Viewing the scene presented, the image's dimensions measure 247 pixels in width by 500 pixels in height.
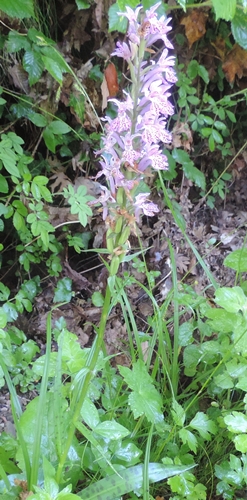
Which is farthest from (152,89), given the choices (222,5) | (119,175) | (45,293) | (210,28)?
(210,28)

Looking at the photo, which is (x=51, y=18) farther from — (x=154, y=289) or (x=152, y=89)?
(x=154, y=289)

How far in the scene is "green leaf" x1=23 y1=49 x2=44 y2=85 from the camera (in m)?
1.22

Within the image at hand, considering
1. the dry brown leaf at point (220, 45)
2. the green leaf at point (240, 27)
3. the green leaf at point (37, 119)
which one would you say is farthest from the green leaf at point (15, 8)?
the dry brown leaf at point (220, 45)

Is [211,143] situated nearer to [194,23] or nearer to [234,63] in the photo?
[234,63]

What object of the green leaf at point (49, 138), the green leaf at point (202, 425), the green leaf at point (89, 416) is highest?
the green leaf at point (49, 138)

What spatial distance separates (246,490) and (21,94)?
4.85 ft

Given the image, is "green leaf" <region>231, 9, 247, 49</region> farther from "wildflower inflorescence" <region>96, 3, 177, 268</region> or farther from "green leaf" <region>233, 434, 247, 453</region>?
"green leaf" <region>233, 434, 247, 453</region>

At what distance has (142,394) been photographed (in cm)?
88

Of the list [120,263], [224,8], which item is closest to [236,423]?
[120,263]

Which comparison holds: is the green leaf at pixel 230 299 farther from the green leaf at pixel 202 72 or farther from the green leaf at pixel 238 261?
the green leaf at pixel 202 72

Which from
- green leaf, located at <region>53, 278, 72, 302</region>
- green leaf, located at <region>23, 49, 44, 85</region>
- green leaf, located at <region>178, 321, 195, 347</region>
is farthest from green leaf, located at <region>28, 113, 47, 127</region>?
green leaf, located at <region>178, 321, 195, 347</region>

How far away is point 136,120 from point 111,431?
0.58 meters

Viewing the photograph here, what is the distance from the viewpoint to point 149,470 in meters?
0.85

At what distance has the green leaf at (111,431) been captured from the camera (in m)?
0.73
